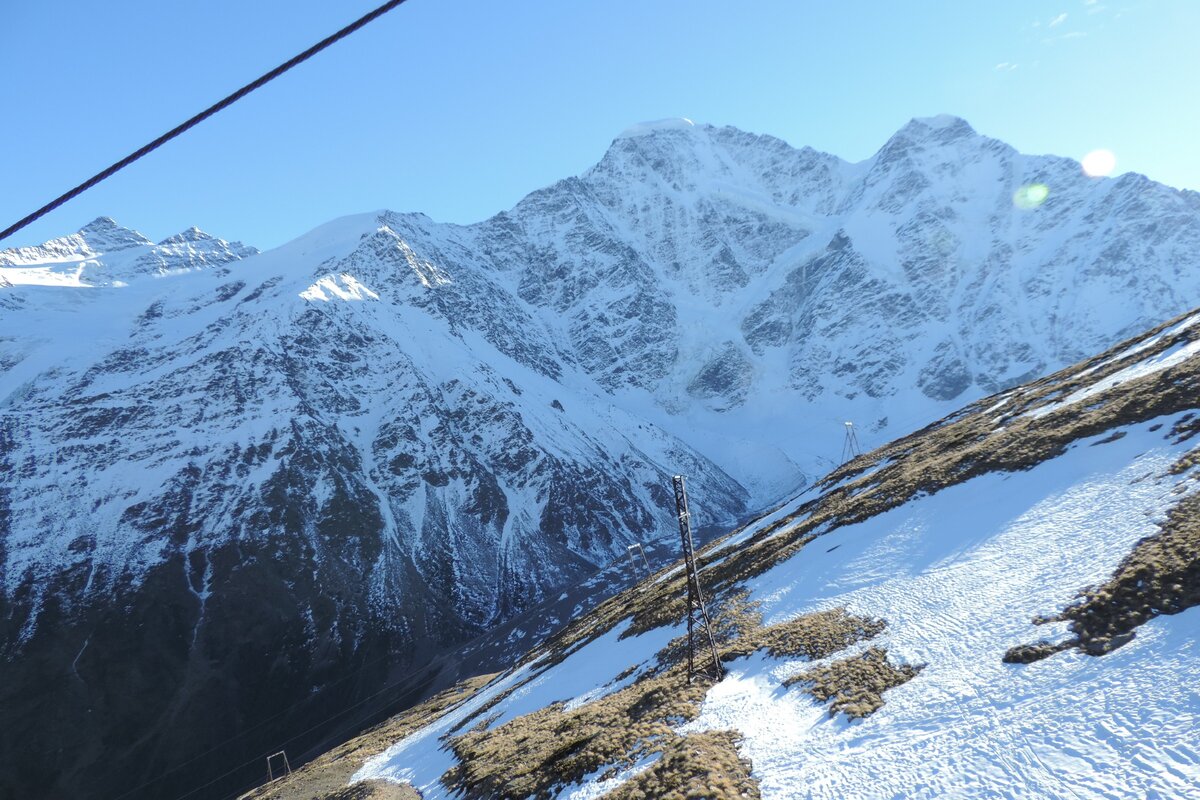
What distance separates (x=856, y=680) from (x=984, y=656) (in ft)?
12.0

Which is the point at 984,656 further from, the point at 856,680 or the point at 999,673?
the point at 856,680

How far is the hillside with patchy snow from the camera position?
12375 millimetres

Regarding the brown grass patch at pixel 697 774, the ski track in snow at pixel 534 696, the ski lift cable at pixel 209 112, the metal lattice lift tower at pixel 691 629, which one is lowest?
the ski track in snow at pixel 534 696

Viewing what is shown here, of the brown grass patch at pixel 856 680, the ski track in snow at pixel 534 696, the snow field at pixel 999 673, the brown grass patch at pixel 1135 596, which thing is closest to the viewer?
the snow field at pixel 999 673

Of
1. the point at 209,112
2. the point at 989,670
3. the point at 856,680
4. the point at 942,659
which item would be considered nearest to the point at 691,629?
the point at 856,680

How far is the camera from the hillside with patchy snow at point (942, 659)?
40.6 feet

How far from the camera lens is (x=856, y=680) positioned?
58.4 feet

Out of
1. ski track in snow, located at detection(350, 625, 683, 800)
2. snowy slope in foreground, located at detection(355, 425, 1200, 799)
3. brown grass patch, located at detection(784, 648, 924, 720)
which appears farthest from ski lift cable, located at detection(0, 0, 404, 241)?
ski track in snow, located at detection(350, 625, 683, 800)

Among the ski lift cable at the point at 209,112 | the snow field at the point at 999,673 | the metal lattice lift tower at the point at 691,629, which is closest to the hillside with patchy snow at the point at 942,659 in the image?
the snow field at the point at 999,673

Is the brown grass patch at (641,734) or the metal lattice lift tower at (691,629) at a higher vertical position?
the metal lattice lift tower at (691,629)

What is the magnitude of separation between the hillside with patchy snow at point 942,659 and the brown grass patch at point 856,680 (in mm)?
78

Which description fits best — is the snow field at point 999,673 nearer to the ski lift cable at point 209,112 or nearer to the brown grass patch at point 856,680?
the brown grass patch at point 856,680

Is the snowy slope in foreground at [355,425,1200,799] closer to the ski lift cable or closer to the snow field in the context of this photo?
the snow field

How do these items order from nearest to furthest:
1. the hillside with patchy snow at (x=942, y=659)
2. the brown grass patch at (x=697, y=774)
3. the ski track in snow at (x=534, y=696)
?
1. the hillside with patchy snow at (x=942, y=659)
2. the brown grass patch at (x=697, y=774)
3. the ski track in snow at (x=534, y=696)
